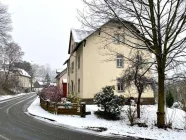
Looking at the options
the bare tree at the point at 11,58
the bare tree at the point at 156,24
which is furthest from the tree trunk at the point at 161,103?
the bare tree at the point at 11,58

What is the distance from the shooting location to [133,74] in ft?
65.5

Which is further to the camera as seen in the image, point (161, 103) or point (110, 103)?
point (110, 103)

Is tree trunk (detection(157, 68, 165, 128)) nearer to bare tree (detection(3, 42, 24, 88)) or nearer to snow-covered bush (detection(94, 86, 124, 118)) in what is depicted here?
snow-covered bush (detection(94, 86, 124, 118))

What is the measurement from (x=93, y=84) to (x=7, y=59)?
48.5m

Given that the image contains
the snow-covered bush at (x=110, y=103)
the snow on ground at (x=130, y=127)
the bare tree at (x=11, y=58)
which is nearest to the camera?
the snow on ground at (x=130, y=127)

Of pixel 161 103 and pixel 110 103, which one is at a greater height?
pixel 161 103

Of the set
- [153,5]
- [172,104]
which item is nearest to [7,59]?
[172,104]

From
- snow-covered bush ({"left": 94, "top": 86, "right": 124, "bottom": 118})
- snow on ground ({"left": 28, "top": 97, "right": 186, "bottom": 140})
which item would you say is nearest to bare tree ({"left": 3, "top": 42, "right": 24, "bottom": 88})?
snow on ground ({"left": 28, "top": 97, "right": 186, "bottom": 140})

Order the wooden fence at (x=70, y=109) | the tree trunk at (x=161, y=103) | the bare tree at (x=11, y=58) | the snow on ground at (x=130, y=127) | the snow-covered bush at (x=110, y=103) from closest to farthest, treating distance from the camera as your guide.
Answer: the snow on ground at (x=130, y=127)
the tree trunk at (x=161, y=103)
the snow-covered bush at (x=110, y=103)
the wooden fence at (x=70, y=109)
the bare tree at (x=11, y=58)

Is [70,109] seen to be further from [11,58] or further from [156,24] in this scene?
[11,58]

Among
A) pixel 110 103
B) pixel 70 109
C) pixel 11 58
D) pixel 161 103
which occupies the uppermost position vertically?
pixel 11 58

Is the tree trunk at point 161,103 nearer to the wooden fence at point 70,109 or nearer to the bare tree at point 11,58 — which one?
the wooden fence at point 70,109

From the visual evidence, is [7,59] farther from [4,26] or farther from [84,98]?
[84,98]

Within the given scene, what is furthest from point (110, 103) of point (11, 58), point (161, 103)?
point (11, 58)
